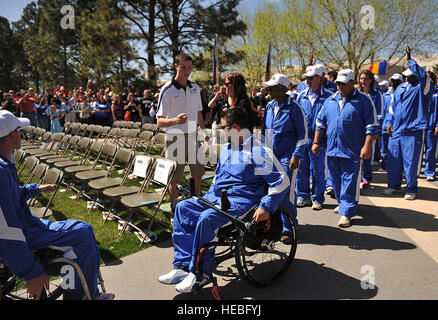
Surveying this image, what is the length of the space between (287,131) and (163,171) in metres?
1.61

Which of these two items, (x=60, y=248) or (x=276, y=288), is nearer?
(x=60, y=248)

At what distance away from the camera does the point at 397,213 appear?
14.9 feet

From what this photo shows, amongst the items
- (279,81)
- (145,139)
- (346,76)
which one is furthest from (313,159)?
(145,139)

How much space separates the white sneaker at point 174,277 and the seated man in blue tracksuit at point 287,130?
1.51 metres

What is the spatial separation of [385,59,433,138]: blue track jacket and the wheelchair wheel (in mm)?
3266

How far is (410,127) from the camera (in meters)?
5.20

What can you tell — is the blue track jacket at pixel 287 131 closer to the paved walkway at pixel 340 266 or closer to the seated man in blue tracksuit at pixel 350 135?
the seated man in blue tracksuit at pixel 350 135

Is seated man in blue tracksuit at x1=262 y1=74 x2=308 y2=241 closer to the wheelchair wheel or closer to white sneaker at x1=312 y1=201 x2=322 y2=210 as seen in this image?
the wheelchair wheel

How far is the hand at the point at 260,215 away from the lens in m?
2.50

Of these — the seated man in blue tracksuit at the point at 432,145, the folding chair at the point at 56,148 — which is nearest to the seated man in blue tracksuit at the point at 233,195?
the folding chair at the point at 56,148

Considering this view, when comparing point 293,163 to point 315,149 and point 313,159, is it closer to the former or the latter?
point 315,149

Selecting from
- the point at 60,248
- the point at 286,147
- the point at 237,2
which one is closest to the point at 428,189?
the point at 286,147

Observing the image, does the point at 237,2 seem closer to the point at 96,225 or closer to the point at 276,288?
the point at 96,225
